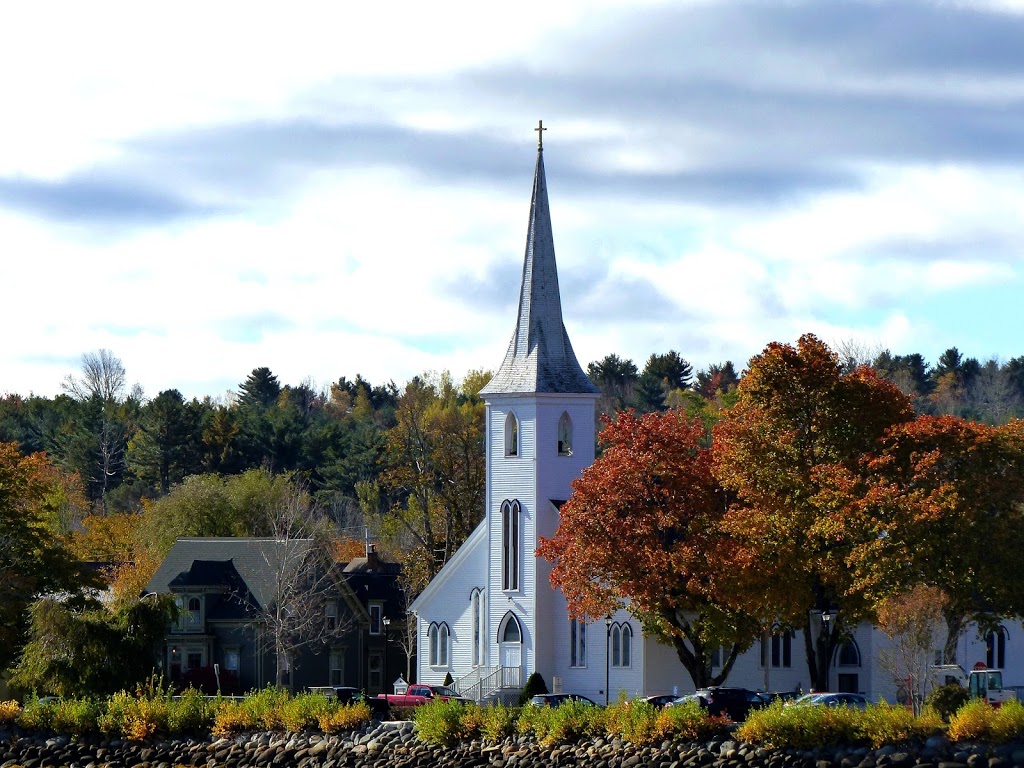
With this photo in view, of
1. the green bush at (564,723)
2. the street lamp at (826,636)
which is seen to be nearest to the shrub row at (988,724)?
the green bush at (564,723)

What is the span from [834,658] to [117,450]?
7670 cm

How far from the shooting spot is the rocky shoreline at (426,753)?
40.7 metres

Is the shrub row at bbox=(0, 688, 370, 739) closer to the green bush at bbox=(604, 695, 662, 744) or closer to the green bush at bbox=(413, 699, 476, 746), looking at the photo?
the green bush at bbox=(413, 699, 476, 746)

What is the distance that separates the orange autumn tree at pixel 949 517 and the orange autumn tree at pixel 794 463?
1.18 metres

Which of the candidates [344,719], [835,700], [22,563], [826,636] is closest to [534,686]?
[826,636]

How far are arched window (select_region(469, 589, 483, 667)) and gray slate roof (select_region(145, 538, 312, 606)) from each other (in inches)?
380

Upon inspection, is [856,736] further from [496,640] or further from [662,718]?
[496,640]

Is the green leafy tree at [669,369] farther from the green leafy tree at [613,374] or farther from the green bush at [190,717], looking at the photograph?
the green bush at [190,717]

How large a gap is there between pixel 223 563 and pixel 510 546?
16.6m

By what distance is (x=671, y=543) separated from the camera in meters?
58.3

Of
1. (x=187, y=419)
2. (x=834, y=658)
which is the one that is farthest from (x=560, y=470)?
(x=187, y=419)

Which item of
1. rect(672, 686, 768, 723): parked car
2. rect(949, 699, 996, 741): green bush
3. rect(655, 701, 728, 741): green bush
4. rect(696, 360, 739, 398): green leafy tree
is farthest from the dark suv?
rect(696, 360, 739, 398): green leafy tree

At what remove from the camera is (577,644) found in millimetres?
63281

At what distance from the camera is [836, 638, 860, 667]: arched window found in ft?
199
